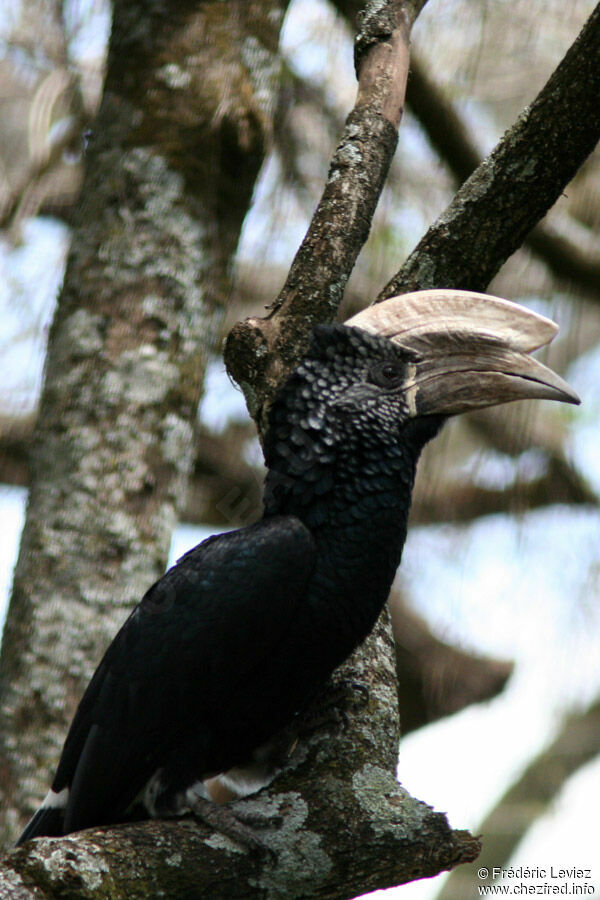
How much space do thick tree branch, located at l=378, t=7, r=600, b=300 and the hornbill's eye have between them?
27 centimetres

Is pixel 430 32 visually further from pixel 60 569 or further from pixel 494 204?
pixel 60 569

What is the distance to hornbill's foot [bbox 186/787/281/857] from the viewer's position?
7.19 ft

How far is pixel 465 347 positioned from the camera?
2668 millimetres

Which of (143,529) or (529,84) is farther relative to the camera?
(529,84)

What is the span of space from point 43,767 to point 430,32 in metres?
3.00

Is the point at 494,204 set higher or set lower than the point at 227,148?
lower

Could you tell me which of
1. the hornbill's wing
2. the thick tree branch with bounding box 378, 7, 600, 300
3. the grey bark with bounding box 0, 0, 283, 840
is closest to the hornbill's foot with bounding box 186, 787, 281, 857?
the hornbill's wing

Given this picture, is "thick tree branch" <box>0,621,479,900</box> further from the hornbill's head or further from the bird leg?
the hornbill's head

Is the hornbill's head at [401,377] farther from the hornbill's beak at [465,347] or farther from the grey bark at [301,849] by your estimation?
the grey bark at [301,849]

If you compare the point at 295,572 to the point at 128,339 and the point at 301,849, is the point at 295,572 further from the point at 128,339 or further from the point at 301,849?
the point at 128,339

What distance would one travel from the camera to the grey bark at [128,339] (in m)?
3.21

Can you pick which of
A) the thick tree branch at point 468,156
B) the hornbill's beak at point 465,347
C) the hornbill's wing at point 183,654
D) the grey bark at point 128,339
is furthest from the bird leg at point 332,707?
the thick tree branch at point 468,156

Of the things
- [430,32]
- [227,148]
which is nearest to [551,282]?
[430,32]

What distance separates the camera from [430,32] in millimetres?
4008
